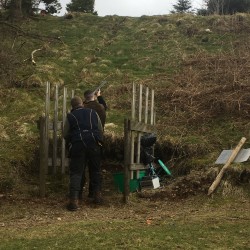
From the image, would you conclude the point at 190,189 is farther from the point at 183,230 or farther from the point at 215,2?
the point at 215,2

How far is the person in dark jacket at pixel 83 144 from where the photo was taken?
7555 mm

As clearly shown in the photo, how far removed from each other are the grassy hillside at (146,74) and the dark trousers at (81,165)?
194 cm

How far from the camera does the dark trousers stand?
743 centimetres

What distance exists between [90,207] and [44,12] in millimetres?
22487

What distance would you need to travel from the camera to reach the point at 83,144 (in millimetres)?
7570

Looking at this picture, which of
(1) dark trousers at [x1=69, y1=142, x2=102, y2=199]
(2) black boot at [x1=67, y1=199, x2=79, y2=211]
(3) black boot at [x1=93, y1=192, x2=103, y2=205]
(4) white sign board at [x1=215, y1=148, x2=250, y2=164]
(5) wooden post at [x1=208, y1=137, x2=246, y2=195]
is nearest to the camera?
(2) black boot at [x1=67, y1=199, x2=79, y2=211]

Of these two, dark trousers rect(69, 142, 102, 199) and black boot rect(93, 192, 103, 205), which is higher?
dark trousers rect(69, 142, 102, 199)

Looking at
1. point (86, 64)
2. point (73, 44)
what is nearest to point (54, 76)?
point (86, 64)

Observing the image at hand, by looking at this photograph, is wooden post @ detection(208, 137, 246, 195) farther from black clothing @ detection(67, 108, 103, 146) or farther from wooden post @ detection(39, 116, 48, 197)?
wooden post @ detection(39, 116, 48, 197)

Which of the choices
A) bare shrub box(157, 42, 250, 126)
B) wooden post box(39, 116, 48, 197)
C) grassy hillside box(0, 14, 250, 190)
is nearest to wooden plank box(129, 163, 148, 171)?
grassy hillside box(0, 14, 250, 190)

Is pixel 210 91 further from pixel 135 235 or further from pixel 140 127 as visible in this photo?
pixel 135 235

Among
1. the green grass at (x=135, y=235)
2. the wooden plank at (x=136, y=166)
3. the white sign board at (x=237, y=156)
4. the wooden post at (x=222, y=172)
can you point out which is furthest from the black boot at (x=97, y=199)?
the white sign board at (x=237, y=156)

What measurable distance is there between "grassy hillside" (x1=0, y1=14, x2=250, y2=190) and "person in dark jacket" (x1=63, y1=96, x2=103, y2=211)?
5.20 ft

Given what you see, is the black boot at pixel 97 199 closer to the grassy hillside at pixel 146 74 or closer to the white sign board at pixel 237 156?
the grassy hillside at pixel 146 74
